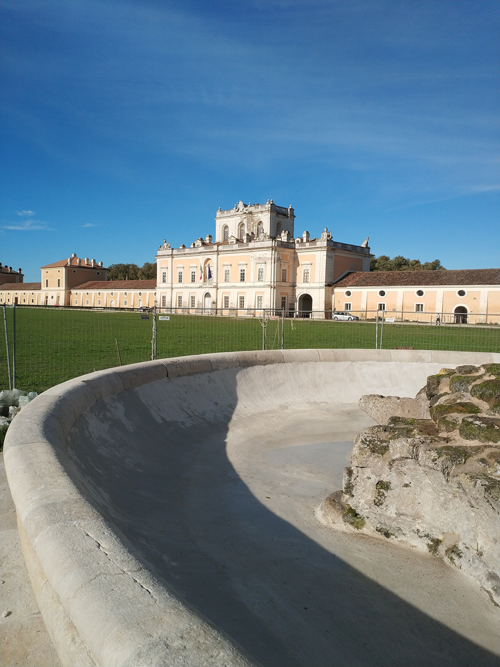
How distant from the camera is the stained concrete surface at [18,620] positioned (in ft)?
7.36

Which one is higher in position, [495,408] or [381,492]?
[495,408]

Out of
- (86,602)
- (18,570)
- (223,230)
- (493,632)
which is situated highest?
(223,230)

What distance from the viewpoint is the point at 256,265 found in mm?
56781

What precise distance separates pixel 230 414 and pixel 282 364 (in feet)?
6.61

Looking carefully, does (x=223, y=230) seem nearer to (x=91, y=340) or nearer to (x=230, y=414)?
(x=91, y=340)

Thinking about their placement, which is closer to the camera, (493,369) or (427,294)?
(493,369)

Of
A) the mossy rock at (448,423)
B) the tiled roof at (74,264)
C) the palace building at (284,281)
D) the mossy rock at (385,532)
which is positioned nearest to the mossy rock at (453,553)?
the mossy rock at (385,532)

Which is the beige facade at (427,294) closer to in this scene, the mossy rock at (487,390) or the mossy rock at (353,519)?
the mossy rock at (487,390)

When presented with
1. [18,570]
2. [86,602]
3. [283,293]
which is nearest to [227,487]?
[18,570]

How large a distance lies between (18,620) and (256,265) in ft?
181

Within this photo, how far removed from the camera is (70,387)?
5336mm

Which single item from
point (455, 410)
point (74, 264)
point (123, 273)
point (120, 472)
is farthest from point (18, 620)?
point (123, 273)

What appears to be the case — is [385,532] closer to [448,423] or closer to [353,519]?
[353,519]

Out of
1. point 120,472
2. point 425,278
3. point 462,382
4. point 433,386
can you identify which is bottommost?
point 120,472
